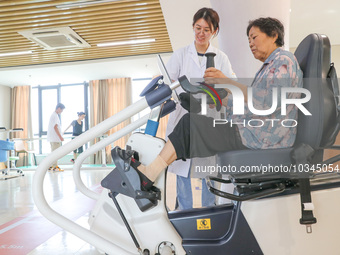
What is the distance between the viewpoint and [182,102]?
4.60 feet

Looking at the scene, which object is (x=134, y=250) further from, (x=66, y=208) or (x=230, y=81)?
Answer: (x=66, y=208)

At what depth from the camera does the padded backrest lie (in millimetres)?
1078

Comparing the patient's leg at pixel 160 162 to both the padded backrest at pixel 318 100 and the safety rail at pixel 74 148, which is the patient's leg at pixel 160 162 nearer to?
the safety rail at pixel 74 148

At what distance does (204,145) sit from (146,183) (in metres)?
0.29

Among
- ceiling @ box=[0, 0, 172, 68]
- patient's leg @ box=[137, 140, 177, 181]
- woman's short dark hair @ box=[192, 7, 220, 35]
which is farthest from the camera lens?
ceiling @ box=[0, 0, 172, 68]

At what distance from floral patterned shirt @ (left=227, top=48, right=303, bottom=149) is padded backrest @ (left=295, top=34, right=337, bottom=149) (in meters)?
0.04

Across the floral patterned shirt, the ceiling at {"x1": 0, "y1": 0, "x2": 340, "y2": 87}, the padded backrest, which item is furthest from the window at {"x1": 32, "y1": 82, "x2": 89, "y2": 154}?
the padded backrest

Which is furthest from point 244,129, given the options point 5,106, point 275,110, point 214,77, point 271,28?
point 5,106

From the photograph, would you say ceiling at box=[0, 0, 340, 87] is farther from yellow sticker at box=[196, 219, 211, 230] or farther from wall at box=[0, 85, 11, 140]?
yellow sticker at box=[196, 219, 211, 230]

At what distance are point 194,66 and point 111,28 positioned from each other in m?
4.00

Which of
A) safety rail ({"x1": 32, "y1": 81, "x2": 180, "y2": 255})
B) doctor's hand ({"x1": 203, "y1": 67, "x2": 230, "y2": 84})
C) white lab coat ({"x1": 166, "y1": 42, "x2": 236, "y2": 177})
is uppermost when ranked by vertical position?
white lab coat ({"x1": 166, "y1": 42, "x2": 236, "y2": 177})

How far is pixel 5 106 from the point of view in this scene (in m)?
9.46

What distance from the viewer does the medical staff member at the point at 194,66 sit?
164cm

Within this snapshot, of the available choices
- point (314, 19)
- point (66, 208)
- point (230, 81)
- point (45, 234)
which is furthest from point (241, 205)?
point (314, 19)
